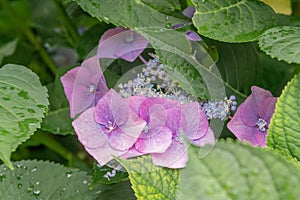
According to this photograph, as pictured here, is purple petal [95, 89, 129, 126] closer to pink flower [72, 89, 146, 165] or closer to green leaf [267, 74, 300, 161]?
pink flower [72, 89, 146, 165]

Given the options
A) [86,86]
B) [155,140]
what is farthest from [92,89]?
[155,140]

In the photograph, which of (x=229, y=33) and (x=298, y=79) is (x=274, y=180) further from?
(x=229, y=33)

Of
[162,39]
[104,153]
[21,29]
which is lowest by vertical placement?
[21,29]

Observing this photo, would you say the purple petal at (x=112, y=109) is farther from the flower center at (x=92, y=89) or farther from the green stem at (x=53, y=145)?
the green stem at (x=53, y=145)

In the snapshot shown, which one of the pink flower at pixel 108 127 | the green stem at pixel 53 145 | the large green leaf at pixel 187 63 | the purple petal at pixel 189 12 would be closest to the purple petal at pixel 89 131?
the pink flower at pixel 108 127

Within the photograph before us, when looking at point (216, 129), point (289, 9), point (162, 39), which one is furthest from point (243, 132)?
point (289, 9)

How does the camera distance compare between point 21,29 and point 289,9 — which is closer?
point 289,9

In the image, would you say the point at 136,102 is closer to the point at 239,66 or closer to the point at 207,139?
the point at 207,139
